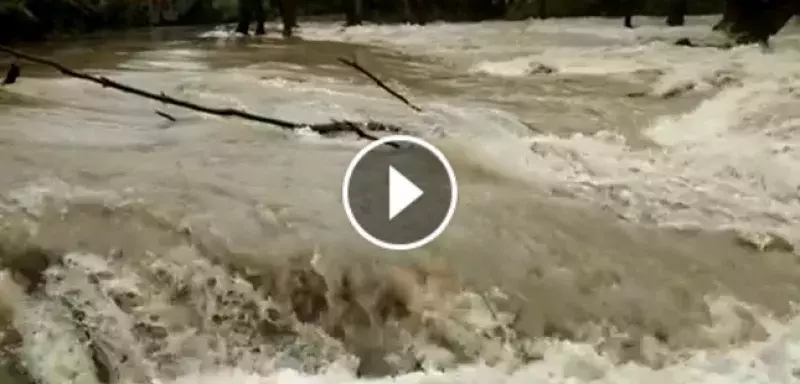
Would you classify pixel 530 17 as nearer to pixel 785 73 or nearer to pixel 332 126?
pixel 785 73

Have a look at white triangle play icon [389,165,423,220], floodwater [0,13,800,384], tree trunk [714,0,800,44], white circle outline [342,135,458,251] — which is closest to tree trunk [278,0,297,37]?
floodwater [0,13,800,384]

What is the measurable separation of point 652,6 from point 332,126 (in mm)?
825

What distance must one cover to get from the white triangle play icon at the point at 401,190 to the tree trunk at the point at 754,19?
1.05m

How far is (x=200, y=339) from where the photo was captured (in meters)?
0.95

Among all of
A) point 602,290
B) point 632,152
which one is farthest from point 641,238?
point 632,152

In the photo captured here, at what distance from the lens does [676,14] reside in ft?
5.99

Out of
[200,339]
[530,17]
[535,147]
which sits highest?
[530,17]

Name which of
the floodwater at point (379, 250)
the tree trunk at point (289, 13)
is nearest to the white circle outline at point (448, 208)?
the floodwater at point (379, 250)

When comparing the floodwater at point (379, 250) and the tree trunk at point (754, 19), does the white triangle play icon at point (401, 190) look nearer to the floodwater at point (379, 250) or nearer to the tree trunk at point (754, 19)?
the floodwater at point (379, 250)

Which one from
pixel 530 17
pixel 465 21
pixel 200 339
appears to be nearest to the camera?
pixel 200 339

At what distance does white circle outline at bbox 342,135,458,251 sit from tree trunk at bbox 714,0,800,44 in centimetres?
94

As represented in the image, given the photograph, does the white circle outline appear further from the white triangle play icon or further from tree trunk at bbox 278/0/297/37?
tree trunk at bbox 278/0/297/37

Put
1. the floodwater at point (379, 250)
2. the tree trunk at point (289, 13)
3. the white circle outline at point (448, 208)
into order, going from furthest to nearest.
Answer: the tree trunk at point (289, 13) → the white circle outline at point (448, 208) → the floodwater at point (379, 250)

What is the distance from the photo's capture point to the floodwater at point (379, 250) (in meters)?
0.95
